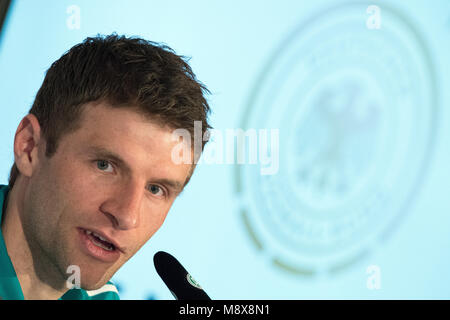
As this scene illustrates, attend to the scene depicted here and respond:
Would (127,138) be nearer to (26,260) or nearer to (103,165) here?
(103,165)

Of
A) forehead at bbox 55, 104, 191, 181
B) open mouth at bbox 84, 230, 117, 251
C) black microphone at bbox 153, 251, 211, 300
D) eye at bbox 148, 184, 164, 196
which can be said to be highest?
forehead at bbox 55, 104, 191, 181

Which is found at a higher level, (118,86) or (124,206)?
(118,86)

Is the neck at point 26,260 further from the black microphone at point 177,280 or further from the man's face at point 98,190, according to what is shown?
the black microphone at point 177,280

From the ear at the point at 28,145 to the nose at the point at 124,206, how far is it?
0.15 meters

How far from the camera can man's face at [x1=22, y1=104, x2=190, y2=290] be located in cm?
56

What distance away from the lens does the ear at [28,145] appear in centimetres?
61

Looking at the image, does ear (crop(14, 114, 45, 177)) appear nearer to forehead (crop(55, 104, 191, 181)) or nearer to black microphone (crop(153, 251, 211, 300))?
forehead (crop(55, 104, 191, 181))

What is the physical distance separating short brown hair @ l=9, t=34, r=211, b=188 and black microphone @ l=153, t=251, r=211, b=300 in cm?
19

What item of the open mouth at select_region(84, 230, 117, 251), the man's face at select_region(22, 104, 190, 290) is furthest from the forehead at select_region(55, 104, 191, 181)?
the open mouth at select_region(84, 230, 117, 251)

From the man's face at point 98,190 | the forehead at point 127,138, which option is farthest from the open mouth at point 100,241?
the forehead at point 127,138

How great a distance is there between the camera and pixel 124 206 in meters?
0.54

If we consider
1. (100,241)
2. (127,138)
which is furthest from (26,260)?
(127,138)

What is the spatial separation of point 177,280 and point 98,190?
160 mm
